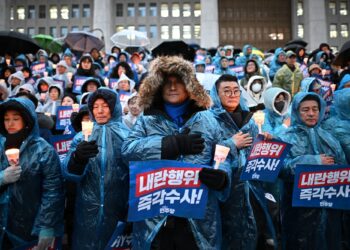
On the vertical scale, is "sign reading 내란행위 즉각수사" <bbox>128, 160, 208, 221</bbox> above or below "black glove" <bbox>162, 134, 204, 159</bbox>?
below

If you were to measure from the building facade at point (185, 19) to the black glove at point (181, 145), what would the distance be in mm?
47168

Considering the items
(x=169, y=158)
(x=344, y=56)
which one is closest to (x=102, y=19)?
(x=344, y=56)

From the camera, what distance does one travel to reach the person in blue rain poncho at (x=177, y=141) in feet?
8.82

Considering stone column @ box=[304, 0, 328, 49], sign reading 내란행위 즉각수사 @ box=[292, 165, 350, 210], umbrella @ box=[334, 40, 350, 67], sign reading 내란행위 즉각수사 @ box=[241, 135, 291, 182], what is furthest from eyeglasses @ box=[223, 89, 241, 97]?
stone column @ box=[304, 0, 328, 49]

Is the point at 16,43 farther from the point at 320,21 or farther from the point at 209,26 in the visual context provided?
the point at 320,21

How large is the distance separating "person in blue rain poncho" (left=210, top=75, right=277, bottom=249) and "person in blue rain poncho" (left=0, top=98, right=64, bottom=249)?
152 cm

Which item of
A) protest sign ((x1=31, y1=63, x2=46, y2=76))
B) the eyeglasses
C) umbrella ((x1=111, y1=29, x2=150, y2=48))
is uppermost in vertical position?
umbrella ((x1=111, y1=29, x2=150, y2=48))

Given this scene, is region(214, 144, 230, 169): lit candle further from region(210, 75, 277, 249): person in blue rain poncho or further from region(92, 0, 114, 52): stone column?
region(92, 0, 114, 52): stone column

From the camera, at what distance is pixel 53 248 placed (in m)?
3.41

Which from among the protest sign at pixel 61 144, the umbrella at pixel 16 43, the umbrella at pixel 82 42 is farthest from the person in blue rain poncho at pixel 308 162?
the umbrella at pixel 82 42

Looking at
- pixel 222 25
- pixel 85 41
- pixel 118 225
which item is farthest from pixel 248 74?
pixel 222 25

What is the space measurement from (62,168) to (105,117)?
61 centimetres

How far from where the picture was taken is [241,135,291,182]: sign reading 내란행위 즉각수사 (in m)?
3.64

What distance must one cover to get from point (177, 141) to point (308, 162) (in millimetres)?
1605
